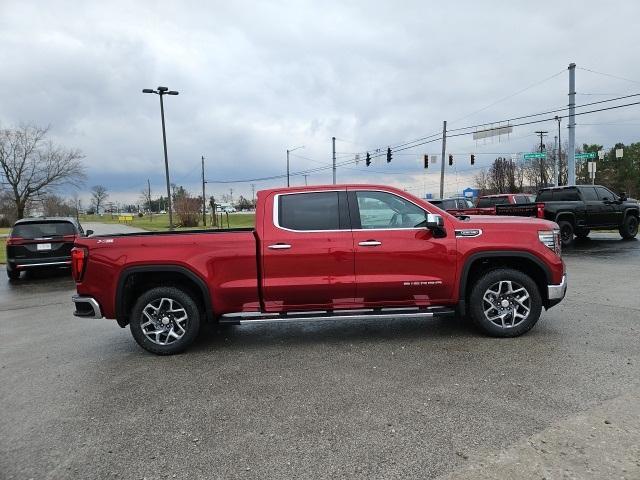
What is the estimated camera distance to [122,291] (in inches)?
203

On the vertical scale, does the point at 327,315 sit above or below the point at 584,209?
below

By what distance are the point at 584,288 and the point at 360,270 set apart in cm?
528

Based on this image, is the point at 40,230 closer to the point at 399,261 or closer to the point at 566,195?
the point at 399,261

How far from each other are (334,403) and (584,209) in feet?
46.5

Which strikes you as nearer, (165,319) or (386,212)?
(165,319)

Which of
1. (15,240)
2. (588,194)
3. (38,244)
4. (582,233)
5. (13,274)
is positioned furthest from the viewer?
(582,233)

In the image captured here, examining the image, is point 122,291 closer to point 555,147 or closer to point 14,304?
point 14,304

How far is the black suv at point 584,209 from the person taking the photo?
15.1m

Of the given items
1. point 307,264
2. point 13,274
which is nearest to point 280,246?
point 307,264

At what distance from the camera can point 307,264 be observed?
5.09 metres

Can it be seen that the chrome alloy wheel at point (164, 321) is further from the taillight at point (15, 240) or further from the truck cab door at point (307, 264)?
the taillight at point (15, 240)

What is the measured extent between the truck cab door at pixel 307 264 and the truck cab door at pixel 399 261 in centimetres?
14

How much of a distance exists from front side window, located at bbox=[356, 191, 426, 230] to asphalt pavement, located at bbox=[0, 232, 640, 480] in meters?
1.36

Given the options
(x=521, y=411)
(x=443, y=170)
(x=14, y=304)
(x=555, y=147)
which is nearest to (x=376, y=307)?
(x=521, y=411)
